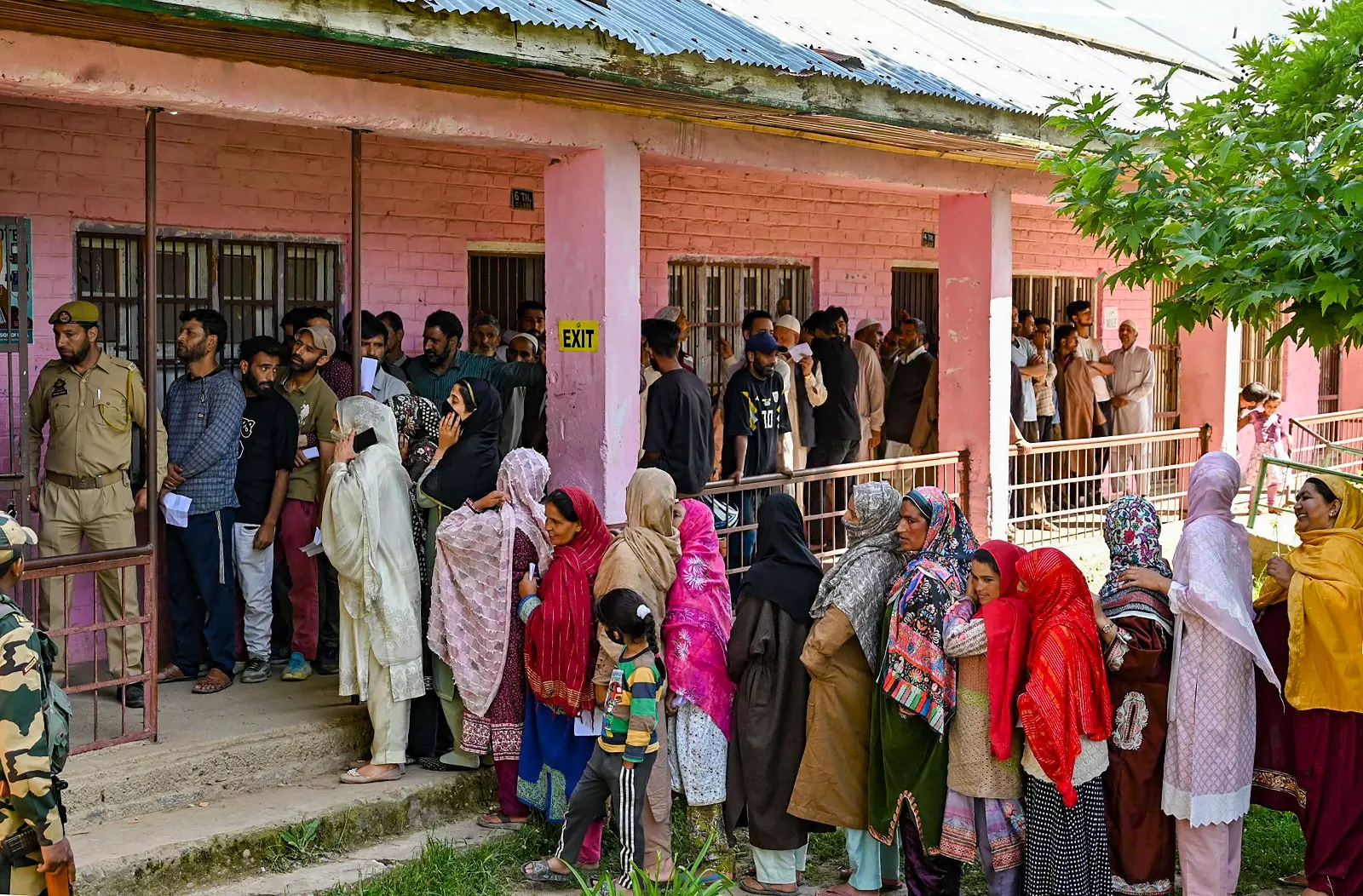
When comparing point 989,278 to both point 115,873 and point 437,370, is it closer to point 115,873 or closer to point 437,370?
point 437,370

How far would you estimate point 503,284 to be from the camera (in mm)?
8727

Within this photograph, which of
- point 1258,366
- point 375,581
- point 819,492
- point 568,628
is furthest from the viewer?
point 1258,366

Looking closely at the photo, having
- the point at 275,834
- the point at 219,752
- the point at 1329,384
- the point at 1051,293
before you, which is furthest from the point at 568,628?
the point at 1329,384

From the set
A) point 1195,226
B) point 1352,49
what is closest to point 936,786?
point 1195,226

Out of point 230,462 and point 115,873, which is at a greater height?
point 230,462

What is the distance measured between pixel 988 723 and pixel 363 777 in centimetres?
266

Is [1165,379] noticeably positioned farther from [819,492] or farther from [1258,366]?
[819,492]

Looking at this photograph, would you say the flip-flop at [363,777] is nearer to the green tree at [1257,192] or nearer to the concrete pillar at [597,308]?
the concrete pillar at [597,308]

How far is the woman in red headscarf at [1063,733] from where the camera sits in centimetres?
475

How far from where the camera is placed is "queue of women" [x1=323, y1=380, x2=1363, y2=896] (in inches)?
193

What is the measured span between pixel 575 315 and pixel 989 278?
3.45m

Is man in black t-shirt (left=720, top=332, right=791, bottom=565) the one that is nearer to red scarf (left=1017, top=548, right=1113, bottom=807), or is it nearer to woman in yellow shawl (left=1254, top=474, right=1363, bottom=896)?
red scarf (left=1017, top=548, right=1113, bottom=807)

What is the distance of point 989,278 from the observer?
909 centimetres

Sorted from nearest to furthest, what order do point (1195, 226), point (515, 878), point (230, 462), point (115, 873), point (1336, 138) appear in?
point (1336, 138) → point (1195, 226) → point (115, 873) → point (515, 878) → point (230, 462)
